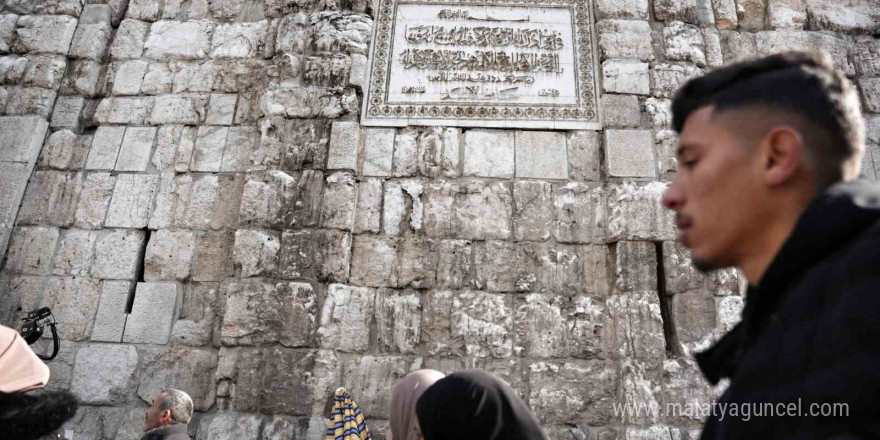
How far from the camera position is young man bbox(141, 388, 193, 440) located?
11.5ft

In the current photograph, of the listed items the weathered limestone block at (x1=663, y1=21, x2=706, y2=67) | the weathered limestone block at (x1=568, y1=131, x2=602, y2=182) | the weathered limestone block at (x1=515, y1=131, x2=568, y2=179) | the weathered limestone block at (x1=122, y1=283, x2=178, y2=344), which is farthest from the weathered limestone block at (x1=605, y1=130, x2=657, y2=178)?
the weathered limestone block at (x1=122, y1=283, x2=178, y2=344)

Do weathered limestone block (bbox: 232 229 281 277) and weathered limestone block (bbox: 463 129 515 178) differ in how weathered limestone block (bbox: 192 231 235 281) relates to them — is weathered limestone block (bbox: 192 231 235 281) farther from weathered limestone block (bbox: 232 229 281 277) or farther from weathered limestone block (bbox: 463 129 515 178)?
weathered limestone block (bbox: 463 129 515 178)

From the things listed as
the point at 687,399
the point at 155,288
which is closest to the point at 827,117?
the point at 687,399

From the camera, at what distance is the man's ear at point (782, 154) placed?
1.04 meters

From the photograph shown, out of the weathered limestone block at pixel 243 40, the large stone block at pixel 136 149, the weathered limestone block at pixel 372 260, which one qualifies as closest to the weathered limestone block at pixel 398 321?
the weathered limestone block at pixel 372 260

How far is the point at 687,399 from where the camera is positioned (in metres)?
4.04

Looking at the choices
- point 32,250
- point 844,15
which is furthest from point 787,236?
point 844,15

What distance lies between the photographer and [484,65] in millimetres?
5383

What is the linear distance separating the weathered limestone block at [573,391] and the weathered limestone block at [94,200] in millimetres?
3934

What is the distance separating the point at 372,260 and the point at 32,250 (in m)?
2.99

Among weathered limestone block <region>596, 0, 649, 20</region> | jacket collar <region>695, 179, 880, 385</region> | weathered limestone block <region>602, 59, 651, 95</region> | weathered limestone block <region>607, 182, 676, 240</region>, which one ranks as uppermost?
weathered limestone block <region>596, 0, 649, 20</region>

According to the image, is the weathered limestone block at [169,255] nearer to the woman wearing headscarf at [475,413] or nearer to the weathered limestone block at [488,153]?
the weathered limestone block at [488,153]

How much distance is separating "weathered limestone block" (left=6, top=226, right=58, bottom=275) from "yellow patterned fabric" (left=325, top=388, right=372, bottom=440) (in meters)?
2.95

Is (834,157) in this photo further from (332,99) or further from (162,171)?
(162,171)
